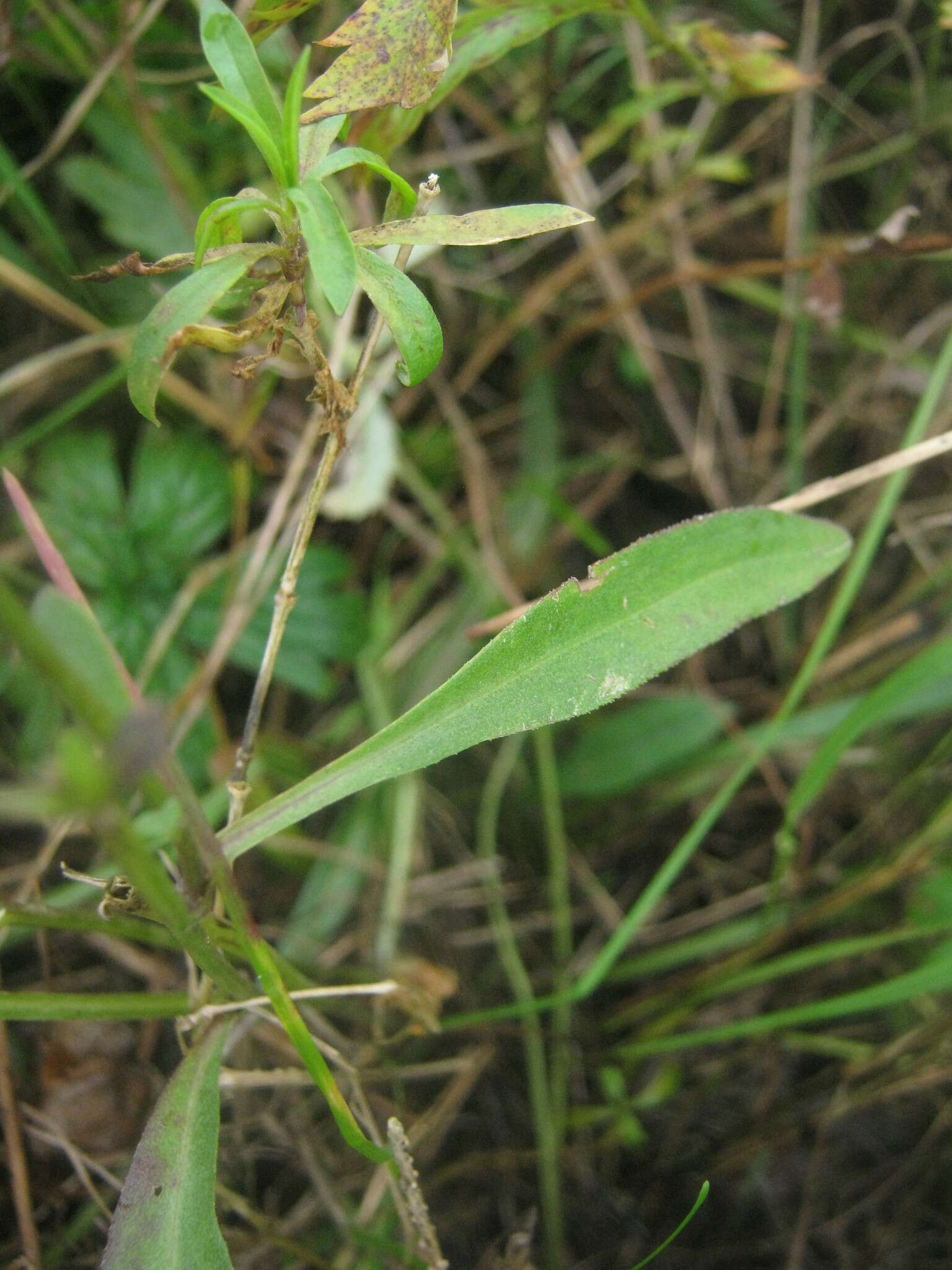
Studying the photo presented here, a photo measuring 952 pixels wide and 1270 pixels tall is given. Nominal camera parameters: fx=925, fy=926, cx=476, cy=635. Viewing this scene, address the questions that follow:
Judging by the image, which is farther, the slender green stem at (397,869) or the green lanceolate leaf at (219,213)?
the slender green stem at (397,869)

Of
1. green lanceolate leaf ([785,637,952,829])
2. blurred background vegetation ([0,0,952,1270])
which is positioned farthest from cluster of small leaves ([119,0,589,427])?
green lanceolate leaf ([785,637,952,829])

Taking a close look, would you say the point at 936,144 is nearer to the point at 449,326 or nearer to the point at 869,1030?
the point at 449,326

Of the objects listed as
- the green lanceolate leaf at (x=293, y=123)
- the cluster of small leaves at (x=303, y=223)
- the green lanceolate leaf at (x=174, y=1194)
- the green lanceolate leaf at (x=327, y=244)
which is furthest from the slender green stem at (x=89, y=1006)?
the green lanceolate leaf at (x=293, y=123)

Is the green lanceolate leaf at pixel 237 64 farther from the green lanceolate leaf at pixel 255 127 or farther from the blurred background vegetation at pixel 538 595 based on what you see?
the blurred background vegetation at pixel 538 595

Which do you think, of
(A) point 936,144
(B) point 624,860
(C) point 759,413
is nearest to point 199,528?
(B) point 624,860

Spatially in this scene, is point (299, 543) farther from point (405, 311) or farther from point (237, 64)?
point (237, 64)

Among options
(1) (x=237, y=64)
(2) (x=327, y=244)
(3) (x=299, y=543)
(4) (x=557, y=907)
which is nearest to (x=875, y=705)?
(4) (x=557, y=907)
